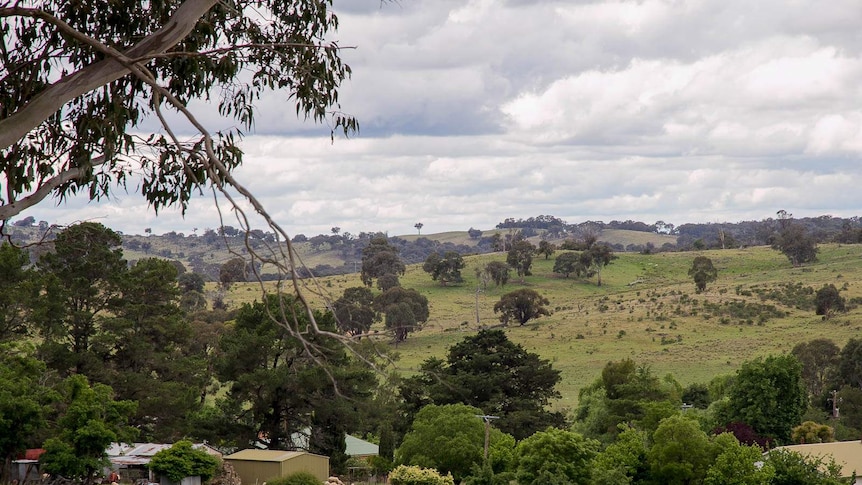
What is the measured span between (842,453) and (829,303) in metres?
45.0

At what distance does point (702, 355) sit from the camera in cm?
7238

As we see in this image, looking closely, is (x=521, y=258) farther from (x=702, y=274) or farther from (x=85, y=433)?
(x=85, y=433)

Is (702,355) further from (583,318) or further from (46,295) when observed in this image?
(46,295)

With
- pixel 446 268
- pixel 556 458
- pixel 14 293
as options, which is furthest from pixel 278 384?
pixel 446 268

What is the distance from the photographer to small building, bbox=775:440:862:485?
36.7 m

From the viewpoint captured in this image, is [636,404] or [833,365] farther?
[833,365]

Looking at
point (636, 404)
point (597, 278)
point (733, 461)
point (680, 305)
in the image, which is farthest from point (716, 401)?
point (597, 278)

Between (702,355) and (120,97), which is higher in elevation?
(120,97)

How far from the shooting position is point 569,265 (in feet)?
365

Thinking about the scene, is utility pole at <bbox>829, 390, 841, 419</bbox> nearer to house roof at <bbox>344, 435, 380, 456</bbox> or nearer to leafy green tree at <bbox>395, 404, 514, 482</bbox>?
leafy green tree at <bbox>395, 404, 514, 482</bbox>

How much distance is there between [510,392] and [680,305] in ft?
152

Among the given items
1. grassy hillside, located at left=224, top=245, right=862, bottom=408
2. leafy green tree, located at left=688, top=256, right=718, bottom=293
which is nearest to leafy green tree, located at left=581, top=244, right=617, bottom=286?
grassy hillside, located at left=224, top=245, right=862, bottom=408

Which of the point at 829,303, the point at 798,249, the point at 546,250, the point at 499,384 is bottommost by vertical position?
the point at 499,384

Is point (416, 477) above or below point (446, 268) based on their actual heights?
below
